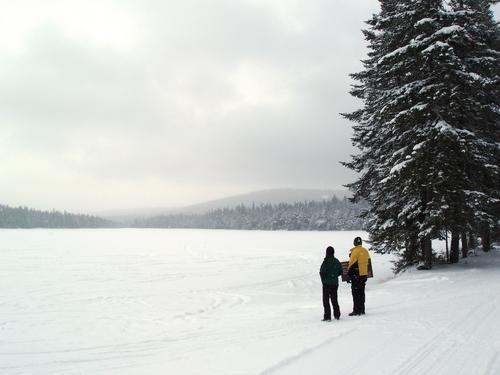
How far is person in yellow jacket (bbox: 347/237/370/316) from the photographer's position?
11.1 meters

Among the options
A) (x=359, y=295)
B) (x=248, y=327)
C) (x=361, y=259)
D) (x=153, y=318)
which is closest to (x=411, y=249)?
(x=361, y=259)

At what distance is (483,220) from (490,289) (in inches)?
230

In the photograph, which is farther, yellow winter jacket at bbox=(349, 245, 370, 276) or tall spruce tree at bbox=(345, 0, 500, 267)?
tall spruce tree at bbox=(345, 0, 500, 267)

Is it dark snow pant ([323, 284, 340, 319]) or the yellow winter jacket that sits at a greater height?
A: the yellow winter jacket

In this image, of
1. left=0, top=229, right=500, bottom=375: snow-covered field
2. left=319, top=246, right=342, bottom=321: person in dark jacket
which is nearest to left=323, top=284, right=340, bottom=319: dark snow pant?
left=319, top=246, right=342, bottom=321: person in dark jacket

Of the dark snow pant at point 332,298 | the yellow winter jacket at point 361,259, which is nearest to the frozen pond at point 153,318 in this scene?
the dark snow pant at point 332,298

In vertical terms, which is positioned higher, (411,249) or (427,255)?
(411,249)

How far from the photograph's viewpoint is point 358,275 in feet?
36.8

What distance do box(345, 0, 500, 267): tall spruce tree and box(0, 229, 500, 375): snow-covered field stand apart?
2318 millimetres

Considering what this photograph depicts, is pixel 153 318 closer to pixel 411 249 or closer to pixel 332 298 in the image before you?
pixel 332 298

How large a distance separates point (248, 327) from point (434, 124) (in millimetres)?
11826

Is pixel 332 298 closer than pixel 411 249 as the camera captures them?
Yes

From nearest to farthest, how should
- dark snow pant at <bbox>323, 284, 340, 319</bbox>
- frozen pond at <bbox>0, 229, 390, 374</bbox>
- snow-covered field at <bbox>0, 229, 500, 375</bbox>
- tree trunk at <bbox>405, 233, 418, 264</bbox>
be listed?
snow-covered field at <bbox>0, 229, 500, 375</bbox> → frozen pond at <bbox>0, 229, 390, 374</bbox> → dark snow pant at <bbox>323, 284, 340, 319</bbox> → tree trunk at <bbox>405, 233, 418, 264</bbox>

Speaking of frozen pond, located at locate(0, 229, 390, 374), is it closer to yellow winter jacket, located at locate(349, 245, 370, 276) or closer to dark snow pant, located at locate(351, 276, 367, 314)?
dark snow pant, located at locate(351, 276, 367, 314)
